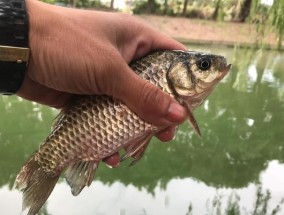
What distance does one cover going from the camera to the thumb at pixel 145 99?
63.2 inches

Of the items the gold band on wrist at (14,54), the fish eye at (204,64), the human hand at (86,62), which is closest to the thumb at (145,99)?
the human hand at (86,62)

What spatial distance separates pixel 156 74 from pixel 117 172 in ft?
7.81

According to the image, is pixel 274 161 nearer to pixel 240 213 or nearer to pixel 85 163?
pixel 240 213

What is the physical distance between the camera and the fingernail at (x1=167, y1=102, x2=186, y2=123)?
1625 mm

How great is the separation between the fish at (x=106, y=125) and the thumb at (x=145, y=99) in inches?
1.4

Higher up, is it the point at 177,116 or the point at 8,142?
the point at 177,116

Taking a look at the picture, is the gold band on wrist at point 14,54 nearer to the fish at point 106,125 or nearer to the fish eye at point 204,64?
the fish at point 106,125

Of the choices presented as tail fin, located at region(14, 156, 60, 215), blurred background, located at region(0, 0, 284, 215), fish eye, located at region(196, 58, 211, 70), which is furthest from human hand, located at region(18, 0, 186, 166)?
blurred background, located at region(0, 0, 284, 215)

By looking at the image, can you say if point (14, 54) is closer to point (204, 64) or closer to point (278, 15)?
point (204, 64)

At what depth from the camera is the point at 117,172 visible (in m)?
3.95

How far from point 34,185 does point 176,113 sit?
0.59 meters

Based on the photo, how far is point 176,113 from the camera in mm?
1624

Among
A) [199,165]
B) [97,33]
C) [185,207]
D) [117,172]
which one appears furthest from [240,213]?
[97,33]

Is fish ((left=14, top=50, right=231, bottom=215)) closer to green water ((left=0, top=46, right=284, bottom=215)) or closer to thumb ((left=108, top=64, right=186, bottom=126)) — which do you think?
thumb ((left=108, top=64, right=186, bottom=126))
